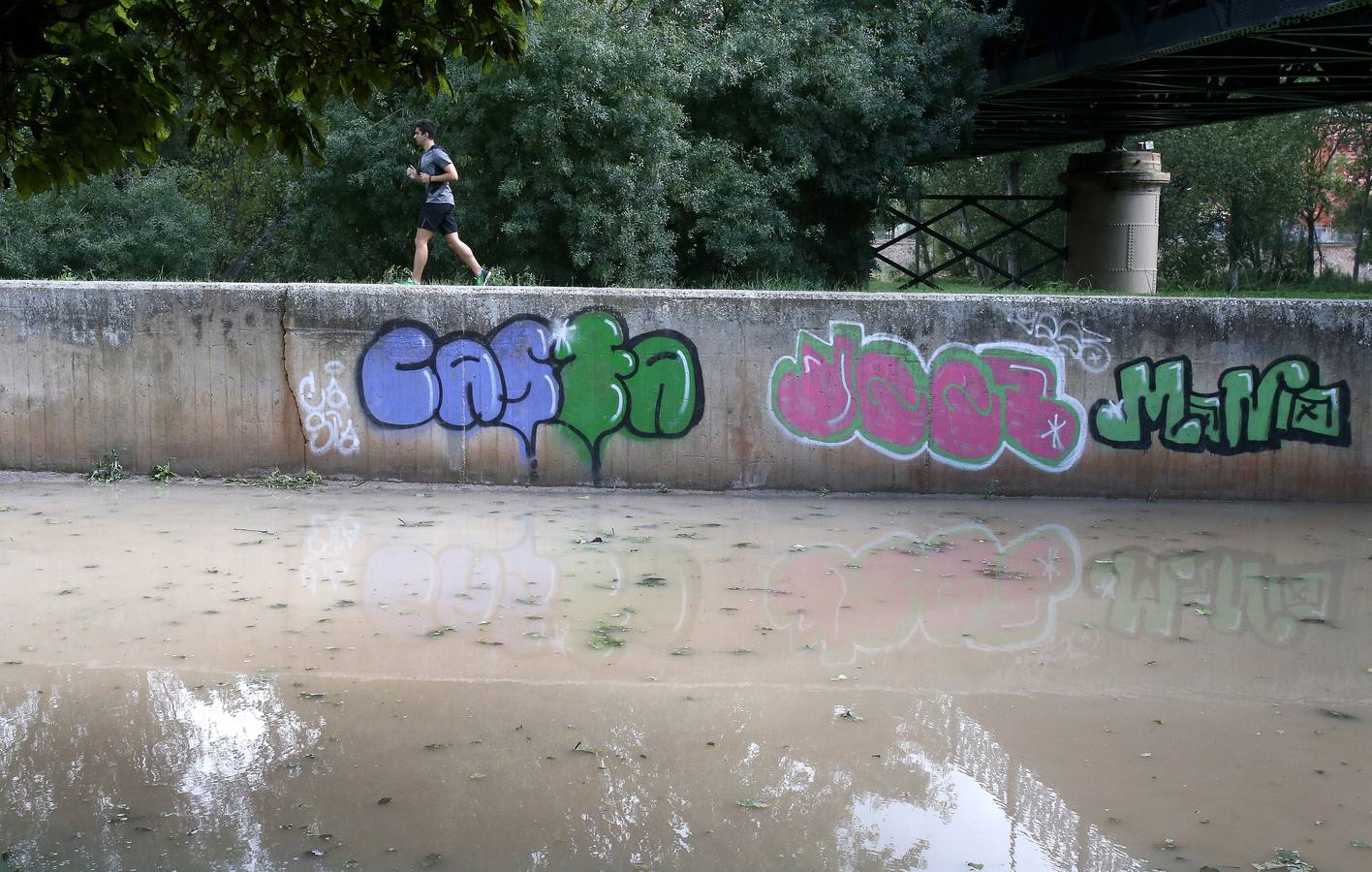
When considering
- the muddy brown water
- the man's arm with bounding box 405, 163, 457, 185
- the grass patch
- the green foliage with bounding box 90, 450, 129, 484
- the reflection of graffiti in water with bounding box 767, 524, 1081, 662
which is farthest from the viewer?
the man's arm with bounding box 405, 163, 457, 185

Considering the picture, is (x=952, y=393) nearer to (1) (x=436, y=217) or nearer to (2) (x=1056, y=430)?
(2) (x=1056, y=430)

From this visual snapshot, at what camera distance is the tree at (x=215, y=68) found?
377 cm

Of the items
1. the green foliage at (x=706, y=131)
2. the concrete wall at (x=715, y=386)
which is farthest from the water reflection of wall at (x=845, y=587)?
the green foliage at (x=706, y=131)

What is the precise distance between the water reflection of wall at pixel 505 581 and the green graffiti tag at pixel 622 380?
1367 millimetres

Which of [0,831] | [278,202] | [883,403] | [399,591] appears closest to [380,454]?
[399,591]

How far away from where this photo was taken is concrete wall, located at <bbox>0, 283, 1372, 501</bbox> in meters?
9.52

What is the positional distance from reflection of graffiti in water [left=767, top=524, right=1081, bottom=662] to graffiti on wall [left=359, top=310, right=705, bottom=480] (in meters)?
2.23

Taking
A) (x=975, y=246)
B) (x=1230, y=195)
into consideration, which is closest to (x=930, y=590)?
(x=975, y=246)

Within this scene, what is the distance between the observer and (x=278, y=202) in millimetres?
18281

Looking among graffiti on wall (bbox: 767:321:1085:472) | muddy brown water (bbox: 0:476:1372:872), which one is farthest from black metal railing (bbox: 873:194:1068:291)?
muddy brown water (bbox: 0:476:1372:872)

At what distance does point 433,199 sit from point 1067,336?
542cm

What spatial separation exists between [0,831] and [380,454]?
5874 mm

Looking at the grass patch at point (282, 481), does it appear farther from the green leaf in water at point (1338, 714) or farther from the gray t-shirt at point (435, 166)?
the green leaf in water at point (1338, 714)

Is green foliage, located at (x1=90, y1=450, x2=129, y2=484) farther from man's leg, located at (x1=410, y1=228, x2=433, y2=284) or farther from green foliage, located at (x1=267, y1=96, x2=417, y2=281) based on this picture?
green foliage, located at (x1=267, y1=96, x2=417, y2=281)
